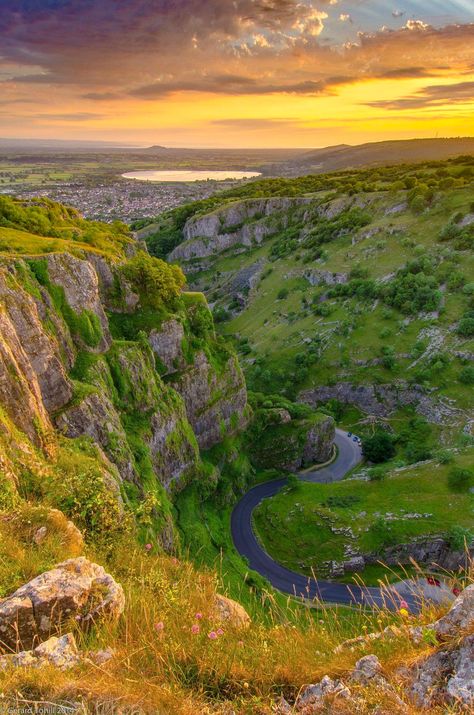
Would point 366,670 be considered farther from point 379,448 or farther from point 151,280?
point 379,448

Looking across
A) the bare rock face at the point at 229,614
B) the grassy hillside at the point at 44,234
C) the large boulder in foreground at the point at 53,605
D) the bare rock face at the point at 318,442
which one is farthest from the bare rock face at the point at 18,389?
the bare rock face at the point at 318,442

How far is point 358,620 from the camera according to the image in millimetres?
9039

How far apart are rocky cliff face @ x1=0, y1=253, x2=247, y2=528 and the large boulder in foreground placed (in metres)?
16.3

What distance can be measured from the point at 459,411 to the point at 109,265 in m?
67.6

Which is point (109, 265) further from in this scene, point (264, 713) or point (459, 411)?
point (459, 411)

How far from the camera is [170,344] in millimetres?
55031

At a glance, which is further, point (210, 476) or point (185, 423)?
point (210, 476)

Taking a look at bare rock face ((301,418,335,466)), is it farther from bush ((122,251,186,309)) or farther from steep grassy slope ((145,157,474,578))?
bush ((122,251,186,309))

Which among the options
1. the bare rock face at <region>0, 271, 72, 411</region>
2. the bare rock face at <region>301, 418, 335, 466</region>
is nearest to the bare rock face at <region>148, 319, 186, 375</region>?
the bare rock face at <region>0, 271, 72, 411</region>

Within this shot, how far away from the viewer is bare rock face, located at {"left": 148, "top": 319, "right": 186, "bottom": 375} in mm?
53406

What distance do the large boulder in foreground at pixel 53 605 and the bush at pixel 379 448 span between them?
74.3m

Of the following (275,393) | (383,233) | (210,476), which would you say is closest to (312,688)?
(210,476)

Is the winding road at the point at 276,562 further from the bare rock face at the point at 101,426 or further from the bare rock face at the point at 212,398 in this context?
the bare rock face at the point at 101,426

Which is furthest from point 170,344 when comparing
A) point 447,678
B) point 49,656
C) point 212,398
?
point 447,678
